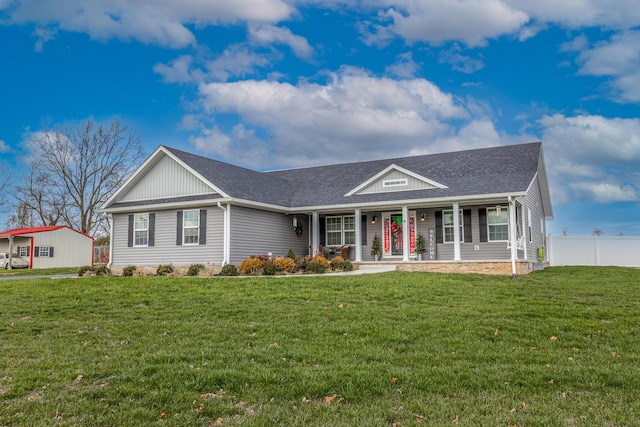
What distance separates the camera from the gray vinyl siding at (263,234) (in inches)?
722

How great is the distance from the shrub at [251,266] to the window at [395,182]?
19.9ft

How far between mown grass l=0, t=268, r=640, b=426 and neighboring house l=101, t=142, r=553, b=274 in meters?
7.56

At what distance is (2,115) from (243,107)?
17221mm

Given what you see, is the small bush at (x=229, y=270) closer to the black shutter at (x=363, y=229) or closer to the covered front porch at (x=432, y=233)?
the covered front porch at (x=432, y=233)

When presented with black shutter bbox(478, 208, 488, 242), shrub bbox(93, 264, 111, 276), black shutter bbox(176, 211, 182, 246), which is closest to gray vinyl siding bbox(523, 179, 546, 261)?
black shutter bbox(478, 208, 488, 242)

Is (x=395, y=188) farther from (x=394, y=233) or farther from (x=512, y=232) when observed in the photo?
(x=512, y=232)

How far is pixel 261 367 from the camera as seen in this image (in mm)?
5613

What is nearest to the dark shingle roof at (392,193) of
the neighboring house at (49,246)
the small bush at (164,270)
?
the small bush at (164,270)

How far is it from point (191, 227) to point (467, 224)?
1048 centimetres

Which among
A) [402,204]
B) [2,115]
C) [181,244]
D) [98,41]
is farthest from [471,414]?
[2,115]

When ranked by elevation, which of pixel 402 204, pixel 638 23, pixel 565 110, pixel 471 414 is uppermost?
pixel 638 23

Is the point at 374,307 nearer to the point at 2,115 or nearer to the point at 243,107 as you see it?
the point at 243,107

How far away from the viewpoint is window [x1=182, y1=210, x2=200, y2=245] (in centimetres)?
1898

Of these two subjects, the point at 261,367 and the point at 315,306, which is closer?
the point at 261,367
